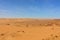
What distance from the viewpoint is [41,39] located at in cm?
1399

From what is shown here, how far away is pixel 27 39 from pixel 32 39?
0.66 meters

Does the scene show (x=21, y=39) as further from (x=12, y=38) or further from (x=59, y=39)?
(x=59, y=39)

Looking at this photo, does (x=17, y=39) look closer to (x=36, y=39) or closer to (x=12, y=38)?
(x=12, y=38)

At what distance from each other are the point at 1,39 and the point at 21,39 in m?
2.69

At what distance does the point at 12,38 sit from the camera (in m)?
14.8

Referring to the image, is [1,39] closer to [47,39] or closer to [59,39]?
[47,39]

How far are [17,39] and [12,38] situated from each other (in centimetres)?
88

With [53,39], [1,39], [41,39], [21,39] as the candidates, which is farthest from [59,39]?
[1,39]

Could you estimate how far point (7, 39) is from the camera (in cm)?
1441

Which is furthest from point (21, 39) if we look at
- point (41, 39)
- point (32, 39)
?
point (41, 39)

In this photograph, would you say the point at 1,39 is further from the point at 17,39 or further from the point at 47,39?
the point at 47,39

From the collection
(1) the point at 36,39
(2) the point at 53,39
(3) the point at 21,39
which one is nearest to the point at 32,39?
(1) the point at 36,39

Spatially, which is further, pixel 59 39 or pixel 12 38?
pixel 12 38

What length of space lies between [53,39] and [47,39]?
2.65 feet
